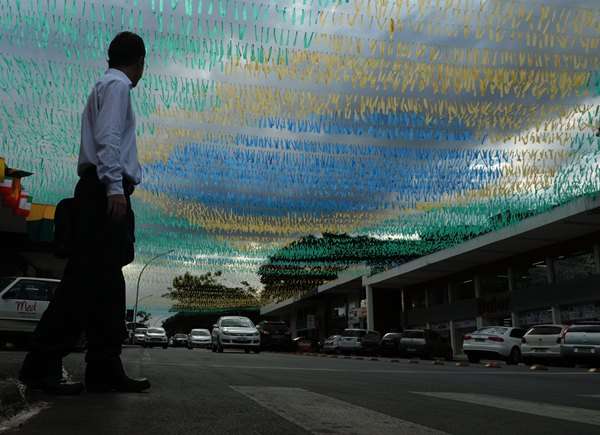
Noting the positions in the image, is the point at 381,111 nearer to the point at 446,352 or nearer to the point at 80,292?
the point at 80,292

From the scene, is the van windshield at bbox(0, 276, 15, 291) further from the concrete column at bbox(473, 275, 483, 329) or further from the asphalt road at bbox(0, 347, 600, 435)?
the concrete column at bbox(473, 275, 483, 329)

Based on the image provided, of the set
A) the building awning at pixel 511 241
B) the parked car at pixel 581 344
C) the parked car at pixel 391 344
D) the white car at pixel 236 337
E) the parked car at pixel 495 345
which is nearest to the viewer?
the parked car at pixel 581 344

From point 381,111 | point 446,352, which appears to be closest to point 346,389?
point 381,111

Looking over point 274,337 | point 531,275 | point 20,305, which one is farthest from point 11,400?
point 274,337

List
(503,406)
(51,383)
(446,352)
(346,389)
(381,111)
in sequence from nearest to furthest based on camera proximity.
→ (51,383), (503,406), (346,389), (381,111), (446,352)

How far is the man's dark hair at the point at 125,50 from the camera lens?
13.7ft

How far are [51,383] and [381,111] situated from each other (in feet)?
36.9

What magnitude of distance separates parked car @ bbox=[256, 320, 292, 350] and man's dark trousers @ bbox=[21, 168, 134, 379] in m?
34.5

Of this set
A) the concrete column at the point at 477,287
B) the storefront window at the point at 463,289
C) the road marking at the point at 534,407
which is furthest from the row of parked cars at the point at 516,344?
the road marking at the point at 534,407

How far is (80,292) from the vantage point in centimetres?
380

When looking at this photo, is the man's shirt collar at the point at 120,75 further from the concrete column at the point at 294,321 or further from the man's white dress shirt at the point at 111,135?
the concrete column at the point at 294,321

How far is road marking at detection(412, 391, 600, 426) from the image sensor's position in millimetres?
3984

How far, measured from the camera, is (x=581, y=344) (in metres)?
18.7

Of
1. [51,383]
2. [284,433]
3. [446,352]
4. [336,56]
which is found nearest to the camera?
[284,433]
